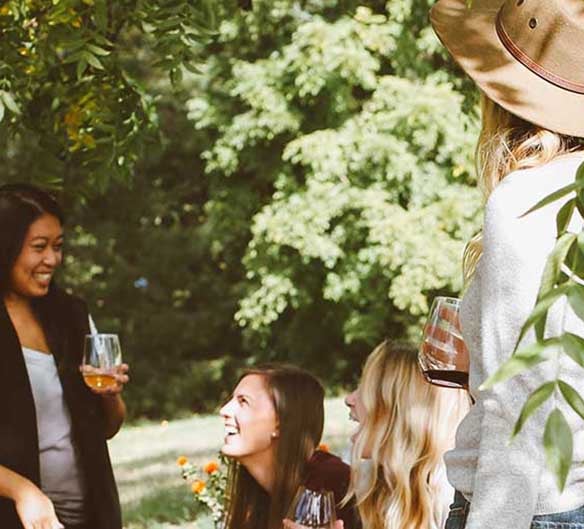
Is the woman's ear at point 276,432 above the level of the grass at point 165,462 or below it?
above

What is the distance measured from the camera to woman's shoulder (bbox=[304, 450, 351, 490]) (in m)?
4.07

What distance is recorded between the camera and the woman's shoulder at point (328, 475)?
→ 13.4ft

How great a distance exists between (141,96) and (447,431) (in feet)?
6.40

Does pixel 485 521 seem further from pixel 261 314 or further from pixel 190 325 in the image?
pixel 190 325

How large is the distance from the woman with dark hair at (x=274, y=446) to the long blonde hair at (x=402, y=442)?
202 millimetres

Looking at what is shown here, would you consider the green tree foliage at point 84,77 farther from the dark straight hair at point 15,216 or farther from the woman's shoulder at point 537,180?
the woman's shoulder at point 537,180

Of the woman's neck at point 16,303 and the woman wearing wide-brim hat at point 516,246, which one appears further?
the woman's neck at point 16,303

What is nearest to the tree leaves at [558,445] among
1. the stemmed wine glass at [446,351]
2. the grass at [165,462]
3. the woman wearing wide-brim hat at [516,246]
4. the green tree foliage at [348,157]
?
the woman wearing wide-brim hat at [516,246]

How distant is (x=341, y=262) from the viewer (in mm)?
20422

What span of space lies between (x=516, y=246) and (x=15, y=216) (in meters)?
2.61

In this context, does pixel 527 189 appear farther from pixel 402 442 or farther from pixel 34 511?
pixel 34 511

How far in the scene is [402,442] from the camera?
3.90m

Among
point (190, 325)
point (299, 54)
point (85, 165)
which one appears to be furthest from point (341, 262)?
point (85, 165)

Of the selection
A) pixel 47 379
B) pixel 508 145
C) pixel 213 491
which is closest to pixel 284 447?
pixel 47 379
